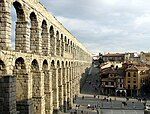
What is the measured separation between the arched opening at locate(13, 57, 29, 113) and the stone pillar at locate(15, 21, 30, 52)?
118cm

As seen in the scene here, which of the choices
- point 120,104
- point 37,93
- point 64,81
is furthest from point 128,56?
point 37,93

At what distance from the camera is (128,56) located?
180500 millimetres

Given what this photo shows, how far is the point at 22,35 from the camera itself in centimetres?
2617

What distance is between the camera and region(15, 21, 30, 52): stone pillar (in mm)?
26016

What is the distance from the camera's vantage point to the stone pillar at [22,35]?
26.0 meters

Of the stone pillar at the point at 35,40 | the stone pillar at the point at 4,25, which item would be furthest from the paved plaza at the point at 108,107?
the stone pillar at the point at 4,25

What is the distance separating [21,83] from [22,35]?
3.94 meters

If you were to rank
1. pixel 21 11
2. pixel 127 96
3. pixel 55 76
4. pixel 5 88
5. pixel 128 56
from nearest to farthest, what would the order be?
1. pixel 5 88
2. pixel 21 11
3. pixel 55 76
4. pixel 127 96
5. pixel 128 56

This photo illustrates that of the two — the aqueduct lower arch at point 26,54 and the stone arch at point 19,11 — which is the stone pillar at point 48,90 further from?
the stone arch at point 19,11

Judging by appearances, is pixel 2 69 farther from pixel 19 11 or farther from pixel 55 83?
pixel 55 83

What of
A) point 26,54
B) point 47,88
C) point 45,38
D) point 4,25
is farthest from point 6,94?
point 45,38

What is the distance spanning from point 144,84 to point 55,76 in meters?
55.3

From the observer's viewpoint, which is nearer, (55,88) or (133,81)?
(55,88)

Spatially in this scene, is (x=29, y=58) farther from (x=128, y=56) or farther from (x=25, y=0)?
(x=128, y=56)
